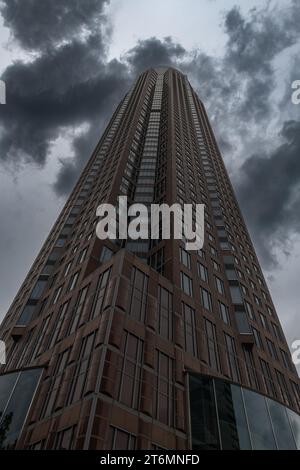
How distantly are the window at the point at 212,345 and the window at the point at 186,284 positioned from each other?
152 inches

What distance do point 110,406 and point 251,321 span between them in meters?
29.3

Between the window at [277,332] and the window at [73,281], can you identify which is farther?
the window at [277,332]

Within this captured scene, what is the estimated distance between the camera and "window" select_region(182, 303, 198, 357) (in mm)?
34938

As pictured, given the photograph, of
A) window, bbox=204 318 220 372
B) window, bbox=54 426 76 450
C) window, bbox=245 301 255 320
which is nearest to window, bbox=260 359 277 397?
window, bbox=245 301 255 320

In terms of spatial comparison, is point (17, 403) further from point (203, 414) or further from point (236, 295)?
point (236, 295)

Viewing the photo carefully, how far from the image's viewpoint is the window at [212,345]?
36.1 metres

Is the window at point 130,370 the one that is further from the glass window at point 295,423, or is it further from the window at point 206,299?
the window at point 206,299

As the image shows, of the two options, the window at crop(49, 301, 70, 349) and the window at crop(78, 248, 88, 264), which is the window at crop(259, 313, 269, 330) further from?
the window at crop(49, 301, 70, 349)

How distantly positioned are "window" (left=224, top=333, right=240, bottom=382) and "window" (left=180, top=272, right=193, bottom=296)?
669cm

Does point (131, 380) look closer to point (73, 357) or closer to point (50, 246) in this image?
point (73, 357)

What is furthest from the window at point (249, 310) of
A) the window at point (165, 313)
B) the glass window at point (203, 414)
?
the glass window at point (203, 414)

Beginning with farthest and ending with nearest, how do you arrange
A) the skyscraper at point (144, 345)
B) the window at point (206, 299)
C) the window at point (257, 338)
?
the window at point (257, 338)
the window at point (206, 299)
the skyscraper at point (144, 345)

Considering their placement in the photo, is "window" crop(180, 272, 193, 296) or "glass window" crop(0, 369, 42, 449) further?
"window" crop(180, 272, 193, 296)
